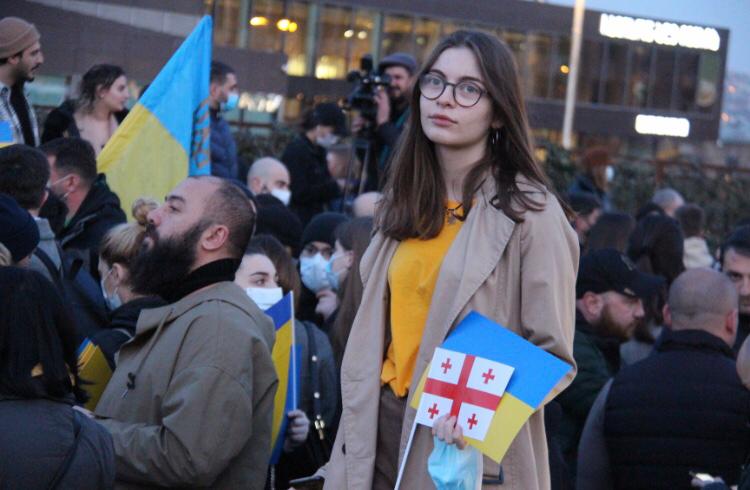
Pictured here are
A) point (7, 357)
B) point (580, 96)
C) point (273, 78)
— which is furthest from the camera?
point (580, 96)

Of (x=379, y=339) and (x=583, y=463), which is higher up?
(x=379, y=339)

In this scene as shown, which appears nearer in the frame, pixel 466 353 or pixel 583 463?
pixel 466 353

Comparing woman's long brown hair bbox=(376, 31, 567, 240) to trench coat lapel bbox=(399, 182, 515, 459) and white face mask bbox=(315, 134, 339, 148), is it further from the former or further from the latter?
white face mask bbox=(315, 134, 339, 148)

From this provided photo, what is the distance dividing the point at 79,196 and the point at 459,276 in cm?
349

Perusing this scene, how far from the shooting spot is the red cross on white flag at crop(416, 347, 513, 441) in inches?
136

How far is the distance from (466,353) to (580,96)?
49.3 meters

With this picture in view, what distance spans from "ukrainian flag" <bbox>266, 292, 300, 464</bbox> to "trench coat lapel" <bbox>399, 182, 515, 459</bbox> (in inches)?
61.5

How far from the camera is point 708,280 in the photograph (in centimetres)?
563

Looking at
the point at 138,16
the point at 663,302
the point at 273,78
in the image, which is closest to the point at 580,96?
the point at 273,78

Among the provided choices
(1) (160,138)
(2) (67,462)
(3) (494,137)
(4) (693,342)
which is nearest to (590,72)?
(1) (160,138)

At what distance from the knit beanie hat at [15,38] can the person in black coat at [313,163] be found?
3.00m

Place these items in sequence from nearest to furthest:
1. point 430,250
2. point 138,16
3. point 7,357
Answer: point 7,357 < point 430,250 < point 138,16

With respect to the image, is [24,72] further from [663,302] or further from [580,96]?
[580,96]

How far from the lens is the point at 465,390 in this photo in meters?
3.48
